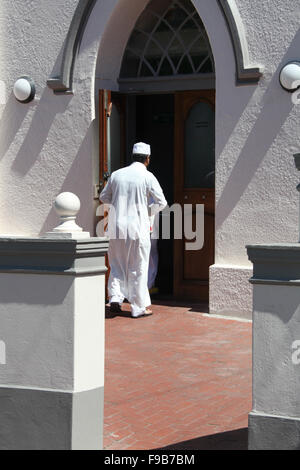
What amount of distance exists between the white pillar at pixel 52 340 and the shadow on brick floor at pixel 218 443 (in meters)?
0.50

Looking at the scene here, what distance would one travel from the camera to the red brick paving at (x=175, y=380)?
5398mm

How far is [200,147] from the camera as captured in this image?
10.4 metres

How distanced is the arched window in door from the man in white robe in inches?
60.6

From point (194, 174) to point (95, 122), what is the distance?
1309 mm

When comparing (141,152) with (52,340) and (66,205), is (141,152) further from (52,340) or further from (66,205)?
(52,340)

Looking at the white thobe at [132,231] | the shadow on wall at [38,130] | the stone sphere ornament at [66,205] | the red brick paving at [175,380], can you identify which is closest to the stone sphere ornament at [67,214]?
the stone sphere ornament at [66,205]

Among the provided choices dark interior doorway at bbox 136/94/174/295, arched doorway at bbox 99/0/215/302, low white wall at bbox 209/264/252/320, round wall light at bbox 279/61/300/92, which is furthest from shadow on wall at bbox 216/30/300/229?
dark interior doorway at bbox 136/94/174/295

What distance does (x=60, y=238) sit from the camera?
195 inches

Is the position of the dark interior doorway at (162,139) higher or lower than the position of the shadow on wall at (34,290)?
higher

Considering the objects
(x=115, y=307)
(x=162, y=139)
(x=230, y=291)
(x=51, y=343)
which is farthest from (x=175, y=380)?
(x=162, y=139)

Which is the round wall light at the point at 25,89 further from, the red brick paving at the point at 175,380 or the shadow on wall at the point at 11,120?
the red brick paving at the point at 175,380

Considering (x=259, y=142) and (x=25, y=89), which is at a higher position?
(x=25, y=89)

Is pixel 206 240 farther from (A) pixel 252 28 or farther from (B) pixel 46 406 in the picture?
(B) pixel 46 406

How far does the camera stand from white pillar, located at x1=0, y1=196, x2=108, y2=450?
4859mm
